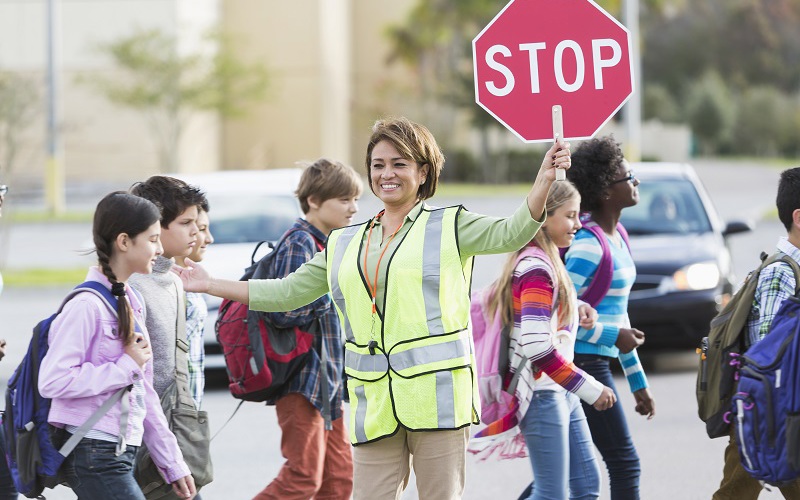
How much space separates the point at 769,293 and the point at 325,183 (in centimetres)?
216

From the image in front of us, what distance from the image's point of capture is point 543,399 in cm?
511

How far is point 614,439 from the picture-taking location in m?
5.50

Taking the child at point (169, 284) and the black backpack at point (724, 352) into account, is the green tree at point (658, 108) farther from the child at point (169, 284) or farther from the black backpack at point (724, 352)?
the child at point (169, 284)

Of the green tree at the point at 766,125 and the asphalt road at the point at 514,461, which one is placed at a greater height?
the green tree at the point at 766,125

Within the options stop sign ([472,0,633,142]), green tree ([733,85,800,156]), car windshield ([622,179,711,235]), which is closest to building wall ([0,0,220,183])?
car windshield ([622,179,711,235])

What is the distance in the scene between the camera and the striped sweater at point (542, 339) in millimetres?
4949

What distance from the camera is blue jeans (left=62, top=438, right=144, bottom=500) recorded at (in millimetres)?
4113

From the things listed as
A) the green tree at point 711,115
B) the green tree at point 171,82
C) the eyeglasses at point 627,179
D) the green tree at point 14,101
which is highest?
the green tree at point 711,115

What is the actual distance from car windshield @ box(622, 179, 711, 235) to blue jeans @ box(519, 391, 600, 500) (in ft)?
20.3

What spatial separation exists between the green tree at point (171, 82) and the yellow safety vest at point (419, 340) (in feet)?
117

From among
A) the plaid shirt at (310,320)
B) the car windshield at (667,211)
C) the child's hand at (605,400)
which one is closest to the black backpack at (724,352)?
the child's hand at (605,400)

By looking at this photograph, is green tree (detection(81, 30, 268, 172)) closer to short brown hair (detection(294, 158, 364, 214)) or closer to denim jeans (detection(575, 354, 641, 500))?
short brown hair (detection(294, 158, 364, 214))

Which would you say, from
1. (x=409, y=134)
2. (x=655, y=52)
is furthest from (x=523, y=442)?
(x=655, y=52)

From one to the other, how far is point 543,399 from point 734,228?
6678 mm
